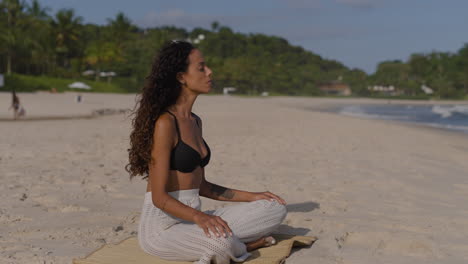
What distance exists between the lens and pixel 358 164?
25.5ft

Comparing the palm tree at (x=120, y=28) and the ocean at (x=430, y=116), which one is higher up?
the palm tree at (x=120, y=28)

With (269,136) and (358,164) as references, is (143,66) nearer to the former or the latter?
(269,136)

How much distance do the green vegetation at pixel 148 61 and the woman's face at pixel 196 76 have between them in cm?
1083

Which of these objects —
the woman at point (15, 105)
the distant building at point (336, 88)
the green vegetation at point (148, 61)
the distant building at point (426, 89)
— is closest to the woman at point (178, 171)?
the green vegetation at point (148, 61)

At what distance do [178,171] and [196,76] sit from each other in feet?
1.86

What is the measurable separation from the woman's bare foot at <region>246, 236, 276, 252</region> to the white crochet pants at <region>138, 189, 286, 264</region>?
0.04 meters

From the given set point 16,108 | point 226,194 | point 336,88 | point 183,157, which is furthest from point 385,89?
point 183,157

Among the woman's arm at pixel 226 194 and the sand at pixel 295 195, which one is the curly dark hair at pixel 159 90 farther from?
the sand at pixel 295 195

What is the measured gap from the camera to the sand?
11.3 feet

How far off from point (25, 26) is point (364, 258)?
169 ft

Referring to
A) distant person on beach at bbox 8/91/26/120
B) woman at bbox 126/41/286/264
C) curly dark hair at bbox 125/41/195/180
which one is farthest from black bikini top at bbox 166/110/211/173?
distant person on beach at bbox 8/91/26/120

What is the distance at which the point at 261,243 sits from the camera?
10.5ft

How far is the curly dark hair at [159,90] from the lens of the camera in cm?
282

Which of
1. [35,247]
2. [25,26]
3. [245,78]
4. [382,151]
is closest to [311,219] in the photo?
[35,247]
